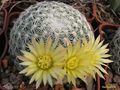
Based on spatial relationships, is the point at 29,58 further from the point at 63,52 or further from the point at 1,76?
the point at 1,76

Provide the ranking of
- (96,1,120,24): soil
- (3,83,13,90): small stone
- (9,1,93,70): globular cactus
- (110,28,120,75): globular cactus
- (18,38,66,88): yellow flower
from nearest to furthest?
(18,38,66,88): yellow flower < (9,1,93,70): globular cactus < (3,83,13,90): small stone < (110,28,120,75): globular cactus < (96,1,120,24): soil

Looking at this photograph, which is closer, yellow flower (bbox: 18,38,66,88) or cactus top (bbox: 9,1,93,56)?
yellow flower (bbox: 18,38,66,88)

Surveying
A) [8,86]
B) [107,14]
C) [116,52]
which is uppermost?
[107,14]

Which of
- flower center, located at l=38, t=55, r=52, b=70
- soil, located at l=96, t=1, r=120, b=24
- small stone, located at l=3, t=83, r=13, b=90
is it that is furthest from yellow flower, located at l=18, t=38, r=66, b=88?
soil, located at l=96, t=1, r=120, b=24

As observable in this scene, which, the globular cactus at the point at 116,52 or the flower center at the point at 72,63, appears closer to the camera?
the flower center at the point at 72,63

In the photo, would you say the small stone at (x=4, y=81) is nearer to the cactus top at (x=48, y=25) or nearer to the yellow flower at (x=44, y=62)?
the cactus top at (x=48, y=25)

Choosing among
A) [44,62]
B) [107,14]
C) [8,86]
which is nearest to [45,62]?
[44,62]

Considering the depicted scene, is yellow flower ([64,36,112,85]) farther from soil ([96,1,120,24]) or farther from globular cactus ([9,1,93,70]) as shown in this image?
soil ([96,1,120,24])

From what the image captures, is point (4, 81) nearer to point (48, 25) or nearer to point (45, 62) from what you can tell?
point (48, 25)

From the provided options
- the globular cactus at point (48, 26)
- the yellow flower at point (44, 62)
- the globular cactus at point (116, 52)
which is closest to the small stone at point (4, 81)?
the globular cactus at point (48, 26)
